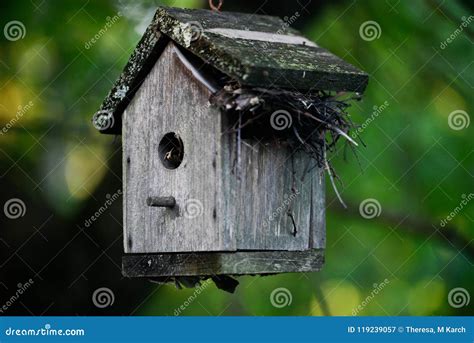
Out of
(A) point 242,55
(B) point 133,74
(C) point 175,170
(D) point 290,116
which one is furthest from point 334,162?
(A) point 242,55

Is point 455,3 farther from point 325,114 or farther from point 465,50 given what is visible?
point 325,114

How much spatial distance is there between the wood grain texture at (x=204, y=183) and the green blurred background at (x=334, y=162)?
1.12m

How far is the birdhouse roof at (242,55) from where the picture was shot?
5.79 meters

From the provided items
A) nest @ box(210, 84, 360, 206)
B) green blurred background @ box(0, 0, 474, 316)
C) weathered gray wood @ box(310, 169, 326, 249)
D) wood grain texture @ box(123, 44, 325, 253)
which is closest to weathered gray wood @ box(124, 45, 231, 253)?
wood grain texture @ box(123, 44, 325, 253)

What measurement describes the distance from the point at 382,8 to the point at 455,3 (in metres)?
0.51

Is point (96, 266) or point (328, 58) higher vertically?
point (328, 58)

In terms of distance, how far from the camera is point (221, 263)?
19.1 ft

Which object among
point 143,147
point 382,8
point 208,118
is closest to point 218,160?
point 208,118

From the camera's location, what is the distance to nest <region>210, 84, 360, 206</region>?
575 cm

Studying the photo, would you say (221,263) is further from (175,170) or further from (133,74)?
(133,74)

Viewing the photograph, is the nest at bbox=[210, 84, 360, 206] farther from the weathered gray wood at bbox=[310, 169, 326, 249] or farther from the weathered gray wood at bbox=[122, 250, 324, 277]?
the weathered gray wood at bbox=[122, 250, 324, 277]

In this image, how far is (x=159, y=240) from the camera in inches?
245

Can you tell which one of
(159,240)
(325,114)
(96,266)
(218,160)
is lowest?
(96,266)

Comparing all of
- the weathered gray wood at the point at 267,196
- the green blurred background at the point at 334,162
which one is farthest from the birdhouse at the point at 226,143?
the green blurred background at the point at 334,162
